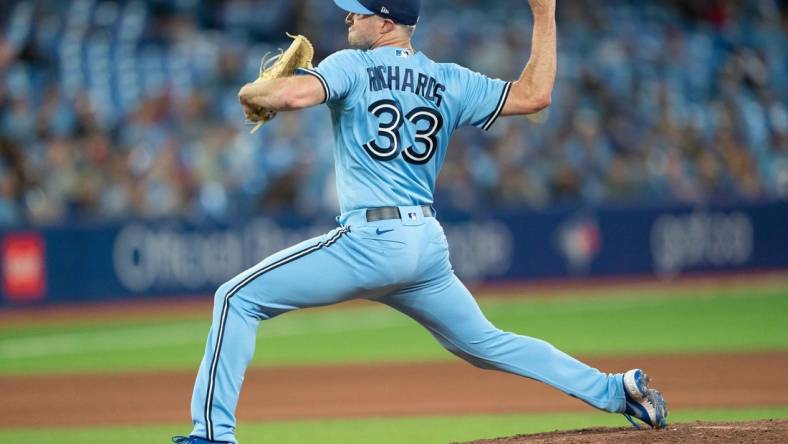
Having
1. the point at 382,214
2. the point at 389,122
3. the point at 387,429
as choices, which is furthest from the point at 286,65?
the point at 387,429

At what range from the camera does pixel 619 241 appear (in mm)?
18281

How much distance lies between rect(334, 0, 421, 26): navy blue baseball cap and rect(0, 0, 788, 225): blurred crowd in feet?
36.6

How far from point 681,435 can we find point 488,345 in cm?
104

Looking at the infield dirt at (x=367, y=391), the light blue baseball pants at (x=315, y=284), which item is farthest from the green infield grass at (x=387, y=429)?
the light blue baseball pants at (x=315, y=284)

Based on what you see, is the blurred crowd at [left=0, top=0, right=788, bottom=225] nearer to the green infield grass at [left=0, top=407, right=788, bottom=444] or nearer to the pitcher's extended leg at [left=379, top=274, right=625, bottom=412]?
the green infield grass at [left=0, top=407, right=788, bottom=444]

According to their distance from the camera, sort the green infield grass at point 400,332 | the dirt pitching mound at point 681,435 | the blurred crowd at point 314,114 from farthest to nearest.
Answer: the blurred crowd at point 314,114 < the green infield grass at point 400,332 < the dirt pitching mound at point 681,435

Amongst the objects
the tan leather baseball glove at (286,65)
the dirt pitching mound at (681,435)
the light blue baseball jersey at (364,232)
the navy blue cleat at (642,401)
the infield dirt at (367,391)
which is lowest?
the infield dirt at (367,391)

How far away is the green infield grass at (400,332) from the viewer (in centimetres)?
1272

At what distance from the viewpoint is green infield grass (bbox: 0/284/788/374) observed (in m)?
12.7

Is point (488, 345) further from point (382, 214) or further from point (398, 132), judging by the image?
point (398, 132)

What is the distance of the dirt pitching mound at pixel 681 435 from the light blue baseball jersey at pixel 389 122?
1420 mm

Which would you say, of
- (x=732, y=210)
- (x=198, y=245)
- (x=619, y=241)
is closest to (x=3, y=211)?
(x=198, y=245)

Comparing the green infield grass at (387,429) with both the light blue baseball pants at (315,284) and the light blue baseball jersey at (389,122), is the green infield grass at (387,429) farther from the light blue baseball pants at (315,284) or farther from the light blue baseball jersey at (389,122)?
the light blue baseball jersey at (389,122)

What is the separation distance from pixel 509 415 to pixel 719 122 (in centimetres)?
1131
